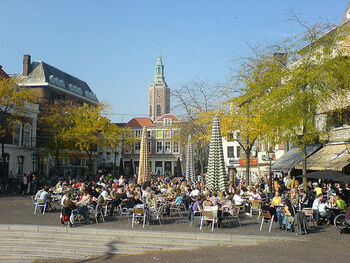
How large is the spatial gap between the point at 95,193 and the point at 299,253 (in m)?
11.1

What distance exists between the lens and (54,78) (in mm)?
58156

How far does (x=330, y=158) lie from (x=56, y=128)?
2911 centimetres

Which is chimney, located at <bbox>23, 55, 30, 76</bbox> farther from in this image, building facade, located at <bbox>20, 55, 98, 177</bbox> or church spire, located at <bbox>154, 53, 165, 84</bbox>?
church spire, located at <bbox>154, 53, 165, 84</bbox>

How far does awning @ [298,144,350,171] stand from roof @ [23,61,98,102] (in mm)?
41537

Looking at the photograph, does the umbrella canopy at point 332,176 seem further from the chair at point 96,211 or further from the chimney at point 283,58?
the chair at point 96,211

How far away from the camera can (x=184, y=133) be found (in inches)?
1465

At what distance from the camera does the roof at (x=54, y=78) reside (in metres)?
55.4

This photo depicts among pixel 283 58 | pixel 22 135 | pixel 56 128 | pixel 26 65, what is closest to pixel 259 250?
pixel 283 58

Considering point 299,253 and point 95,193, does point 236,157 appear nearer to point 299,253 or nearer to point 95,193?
point 95,193

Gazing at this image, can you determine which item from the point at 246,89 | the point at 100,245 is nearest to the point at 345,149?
the point at 246,89

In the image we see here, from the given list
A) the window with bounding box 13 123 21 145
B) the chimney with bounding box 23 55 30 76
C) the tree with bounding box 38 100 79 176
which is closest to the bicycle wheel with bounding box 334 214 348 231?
the tree with bounding box 38 100 79 176

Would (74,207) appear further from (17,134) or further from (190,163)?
(17,134)

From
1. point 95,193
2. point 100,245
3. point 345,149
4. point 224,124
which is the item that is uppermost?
point 224,124

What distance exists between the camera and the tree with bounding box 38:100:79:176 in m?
38.5
